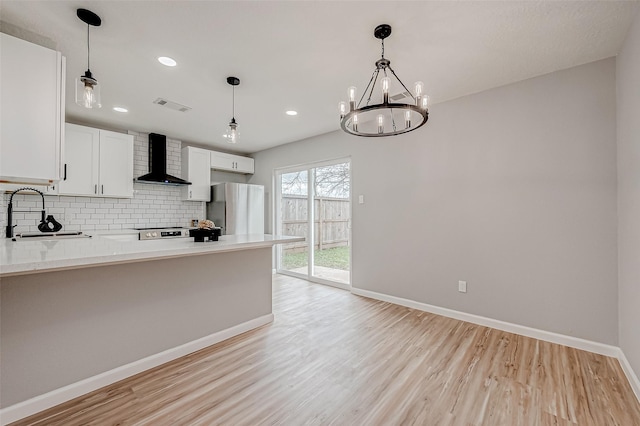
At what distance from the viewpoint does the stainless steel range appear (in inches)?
164

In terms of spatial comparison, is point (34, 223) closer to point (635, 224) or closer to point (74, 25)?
point (74, 25)

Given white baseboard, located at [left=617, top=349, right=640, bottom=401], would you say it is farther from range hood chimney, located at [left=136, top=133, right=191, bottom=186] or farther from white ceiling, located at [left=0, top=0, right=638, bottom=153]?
range hood chimney, located at [left=136, top=133, right=191, bottom=186]

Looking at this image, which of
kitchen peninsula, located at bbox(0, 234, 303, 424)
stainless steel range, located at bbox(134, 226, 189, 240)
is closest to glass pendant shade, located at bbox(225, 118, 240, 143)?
kitchen peninsula, located at bbox(0, 234, 303, 424)

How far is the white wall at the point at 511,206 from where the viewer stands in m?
2.41

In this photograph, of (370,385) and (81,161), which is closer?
(370,385)

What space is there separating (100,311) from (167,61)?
6.83ft

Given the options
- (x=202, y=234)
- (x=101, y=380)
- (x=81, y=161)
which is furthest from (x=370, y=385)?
(x=81, y=161)

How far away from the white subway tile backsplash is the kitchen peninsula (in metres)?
2.06

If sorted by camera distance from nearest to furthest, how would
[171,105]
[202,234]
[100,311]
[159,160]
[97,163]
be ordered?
[100,311] → [202,234] → [171,105] → [97,163] → [159,160]

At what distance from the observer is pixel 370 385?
195 centimetres

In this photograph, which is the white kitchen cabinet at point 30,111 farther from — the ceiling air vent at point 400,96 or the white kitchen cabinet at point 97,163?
the ceiling air vent at point 400,96

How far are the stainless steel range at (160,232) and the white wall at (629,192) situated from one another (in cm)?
509

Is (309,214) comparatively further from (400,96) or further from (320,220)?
(400,96)

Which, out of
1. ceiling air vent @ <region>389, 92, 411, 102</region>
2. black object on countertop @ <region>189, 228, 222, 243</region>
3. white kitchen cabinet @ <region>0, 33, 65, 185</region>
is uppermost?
ceiling air vent @ <region>389, 92, 411, 102</region>
